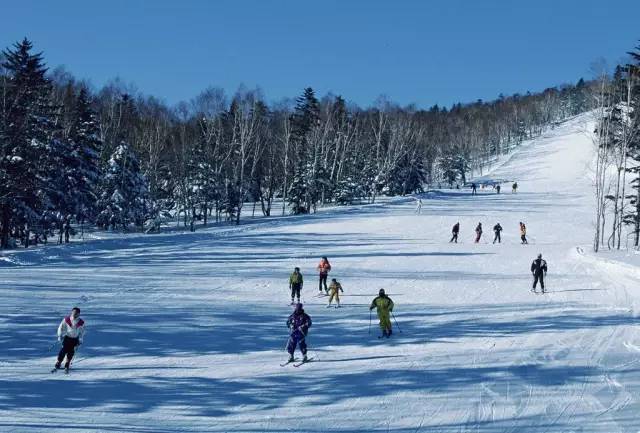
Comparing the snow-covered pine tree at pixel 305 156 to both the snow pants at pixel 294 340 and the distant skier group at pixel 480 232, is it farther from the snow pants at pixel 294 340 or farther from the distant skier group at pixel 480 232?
the snow pants at pixel 294 340

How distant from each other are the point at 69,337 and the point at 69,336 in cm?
2

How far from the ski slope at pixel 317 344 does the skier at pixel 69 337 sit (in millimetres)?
377

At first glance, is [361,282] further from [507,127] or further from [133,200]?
[507,127]

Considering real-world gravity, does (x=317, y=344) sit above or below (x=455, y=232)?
below

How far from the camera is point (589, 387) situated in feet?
39.7

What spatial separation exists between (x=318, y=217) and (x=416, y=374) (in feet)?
124

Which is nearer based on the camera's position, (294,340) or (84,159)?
(294,340)

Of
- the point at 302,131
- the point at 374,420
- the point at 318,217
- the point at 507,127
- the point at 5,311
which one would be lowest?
the point at 374,420

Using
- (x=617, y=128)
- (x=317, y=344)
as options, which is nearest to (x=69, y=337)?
(x=317, y=344)

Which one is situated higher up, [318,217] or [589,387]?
[318,217]

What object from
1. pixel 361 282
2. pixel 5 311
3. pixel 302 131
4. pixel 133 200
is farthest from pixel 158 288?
pixel 302 131

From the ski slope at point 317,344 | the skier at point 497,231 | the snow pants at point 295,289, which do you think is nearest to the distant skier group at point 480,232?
the skier at point 497,231

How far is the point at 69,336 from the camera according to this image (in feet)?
39.4

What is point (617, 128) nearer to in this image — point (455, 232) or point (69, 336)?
point (455, 232)
